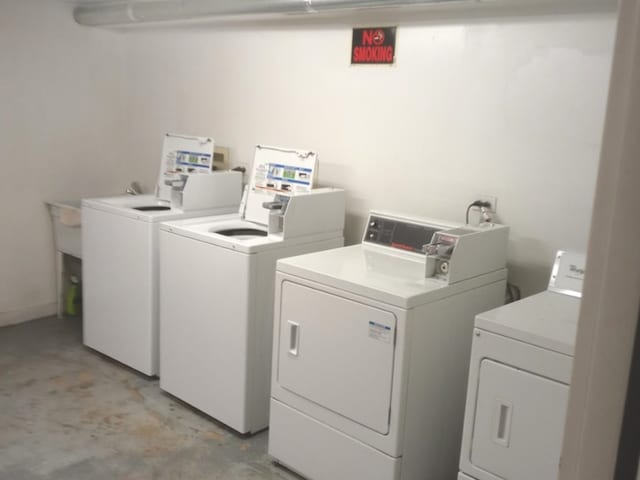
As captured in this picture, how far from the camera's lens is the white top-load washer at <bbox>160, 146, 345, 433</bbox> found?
9.59 ft

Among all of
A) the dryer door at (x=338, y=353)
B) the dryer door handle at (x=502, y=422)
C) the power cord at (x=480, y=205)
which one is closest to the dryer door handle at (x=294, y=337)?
the dryer door at (x=338, y=353)

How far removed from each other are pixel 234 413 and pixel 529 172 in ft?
5.90

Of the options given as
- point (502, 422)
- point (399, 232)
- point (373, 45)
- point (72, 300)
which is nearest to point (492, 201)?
point (399, 232)

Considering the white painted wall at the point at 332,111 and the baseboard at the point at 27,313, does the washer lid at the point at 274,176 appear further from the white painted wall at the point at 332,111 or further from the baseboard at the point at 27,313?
the baseboard at the point at 27,313

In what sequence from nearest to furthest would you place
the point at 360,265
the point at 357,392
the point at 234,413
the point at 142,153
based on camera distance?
the point at 357,392 < the point at 360,265 < the point at 234,413 < the point at 142,153

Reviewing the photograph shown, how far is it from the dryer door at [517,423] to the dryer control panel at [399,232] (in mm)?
826

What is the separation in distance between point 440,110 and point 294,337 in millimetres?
1310

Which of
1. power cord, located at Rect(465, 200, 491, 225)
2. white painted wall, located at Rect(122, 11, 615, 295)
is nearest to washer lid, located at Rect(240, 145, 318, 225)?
white painted wall, located at Rect(122, 11, 615, 295)

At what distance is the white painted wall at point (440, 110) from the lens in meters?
2.59

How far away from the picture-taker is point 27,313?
444 cm

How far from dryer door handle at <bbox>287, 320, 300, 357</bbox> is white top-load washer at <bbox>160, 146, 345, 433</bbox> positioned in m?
0.33

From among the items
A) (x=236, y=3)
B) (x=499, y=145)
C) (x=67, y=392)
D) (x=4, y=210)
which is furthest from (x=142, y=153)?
(x=499, y=145)

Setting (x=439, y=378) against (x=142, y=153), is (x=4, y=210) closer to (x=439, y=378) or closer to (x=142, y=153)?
(x=142, y=153)

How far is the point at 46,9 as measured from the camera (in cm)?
426
